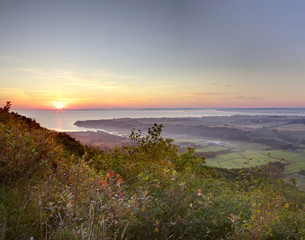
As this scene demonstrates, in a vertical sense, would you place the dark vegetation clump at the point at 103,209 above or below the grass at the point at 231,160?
above

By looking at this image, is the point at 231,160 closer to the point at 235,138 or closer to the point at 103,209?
the point at 235,138

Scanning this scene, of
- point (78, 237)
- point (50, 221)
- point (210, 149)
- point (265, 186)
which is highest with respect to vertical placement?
point (78, 237)

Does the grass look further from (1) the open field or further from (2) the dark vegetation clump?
(2) the dark vegetation clump

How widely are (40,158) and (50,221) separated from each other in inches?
67.5

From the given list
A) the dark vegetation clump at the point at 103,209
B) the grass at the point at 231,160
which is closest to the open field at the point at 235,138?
the grass at the point at 231,160

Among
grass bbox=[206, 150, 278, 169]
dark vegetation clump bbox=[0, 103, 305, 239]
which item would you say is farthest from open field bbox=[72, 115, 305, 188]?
dark vegetation clump bbox=[0, 103, 305, 239]

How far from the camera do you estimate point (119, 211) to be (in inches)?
138

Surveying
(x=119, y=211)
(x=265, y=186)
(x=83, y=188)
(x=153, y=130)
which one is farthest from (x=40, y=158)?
(x=265, y=186)

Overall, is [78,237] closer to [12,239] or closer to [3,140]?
[12,239]

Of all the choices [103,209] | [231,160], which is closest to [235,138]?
[231,160]

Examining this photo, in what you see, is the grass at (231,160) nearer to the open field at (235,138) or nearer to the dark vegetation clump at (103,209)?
the open field at (235,138)

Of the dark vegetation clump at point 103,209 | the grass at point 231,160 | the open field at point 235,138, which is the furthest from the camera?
the open field at point 235,138

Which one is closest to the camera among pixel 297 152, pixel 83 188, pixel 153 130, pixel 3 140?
pixel 83 188

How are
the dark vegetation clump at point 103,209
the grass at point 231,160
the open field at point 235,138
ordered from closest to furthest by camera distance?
the dark vegetation clump at point 103,209
the grass at point 231,160
the open field at point 235,138
